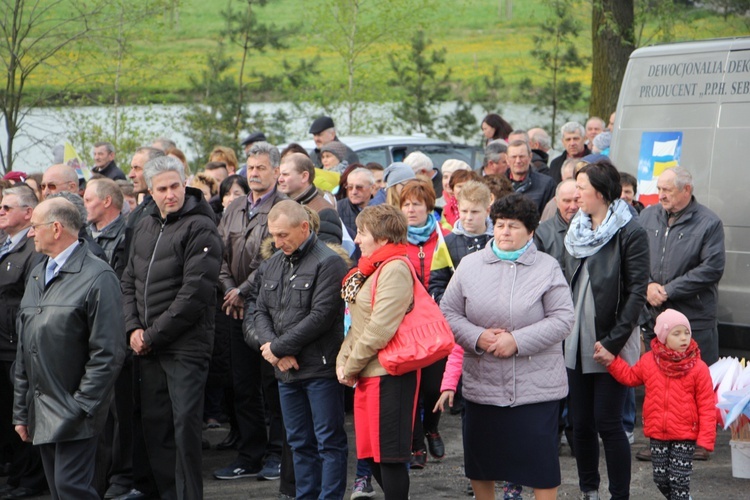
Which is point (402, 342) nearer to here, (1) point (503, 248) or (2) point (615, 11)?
(1) point (503, 248)

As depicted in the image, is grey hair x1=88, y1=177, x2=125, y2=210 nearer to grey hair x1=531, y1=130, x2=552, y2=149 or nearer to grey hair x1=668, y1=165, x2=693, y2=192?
grey hair x1=668, y1=165, x2=693, y2=192

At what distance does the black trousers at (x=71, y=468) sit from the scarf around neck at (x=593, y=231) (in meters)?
3.04

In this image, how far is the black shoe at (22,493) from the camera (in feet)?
23.4

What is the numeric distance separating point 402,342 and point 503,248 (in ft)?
2.53

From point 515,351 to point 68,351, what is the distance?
239 cm

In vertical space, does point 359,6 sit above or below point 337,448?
above

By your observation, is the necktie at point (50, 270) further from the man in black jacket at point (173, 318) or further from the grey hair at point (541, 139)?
the grey hair at point (541, 139)

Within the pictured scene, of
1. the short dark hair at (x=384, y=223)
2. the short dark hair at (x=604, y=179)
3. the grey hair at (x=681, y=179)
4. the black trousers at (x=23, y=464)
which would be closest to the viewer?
the short dark hair at (x=384, y=223)

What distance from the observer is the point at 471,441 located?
591cm

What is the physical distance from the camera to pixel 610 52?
53.0ft

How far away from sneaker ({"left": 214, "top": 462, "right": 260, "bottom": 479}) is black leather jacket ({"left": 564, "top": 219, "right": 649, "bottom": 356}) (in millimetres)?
2821

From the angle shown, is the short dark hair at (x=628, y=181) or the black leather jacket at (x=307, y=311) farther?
the short dark hair at (x=628, y=181)

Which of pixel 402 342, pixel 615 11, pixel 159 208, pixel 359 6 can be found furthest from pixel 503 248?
pixel 359 6

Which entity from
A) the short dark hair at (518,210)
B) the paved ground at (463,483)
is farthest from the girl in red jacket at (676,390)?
the short dark hair at (518,210)
